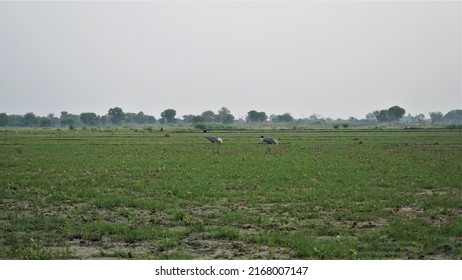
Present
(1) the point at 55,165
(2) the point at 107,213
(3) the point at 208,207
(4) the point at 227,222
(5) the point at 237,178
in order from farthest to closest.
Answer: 1. (1) the point at 55,165
2. (5) the point at 237,178
3. (3) the point at 208,207
4. (2) the point at 107,213
5. (4) the point at 227,222

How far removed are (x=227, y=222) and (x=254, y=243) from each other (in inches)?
95.0

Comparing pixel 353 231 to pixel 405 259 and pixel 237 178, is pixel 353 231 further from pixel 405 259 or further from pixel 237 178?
pixel 237 178

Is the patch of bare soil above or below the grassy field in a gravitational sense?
below

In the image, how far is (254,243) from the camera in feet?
36.1

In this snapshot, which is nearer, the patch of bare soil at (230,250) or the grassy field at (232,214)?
the patch of bare soil at (230,250)

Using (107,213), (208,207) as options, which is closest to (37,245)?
(107,213)

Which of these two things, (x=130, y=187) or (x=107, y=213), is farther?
(x=130, y=187)

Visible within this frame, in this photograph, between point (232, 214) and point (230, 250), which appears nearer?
point (230, 250)

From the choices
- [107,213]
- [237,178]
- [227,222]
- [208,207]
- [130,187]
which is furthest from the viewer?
[237,178]

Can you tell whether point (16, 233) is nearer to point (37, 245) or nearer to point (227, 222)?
point (37, 245)

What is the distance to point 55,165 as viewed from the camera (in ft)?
95.2

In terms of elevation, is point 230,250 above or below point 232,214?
below

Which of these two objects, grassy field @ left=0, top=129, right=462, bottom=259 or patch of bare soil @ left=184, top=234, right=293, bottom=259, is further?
grassy field @ left=0, top=129, right=462, bottom=259

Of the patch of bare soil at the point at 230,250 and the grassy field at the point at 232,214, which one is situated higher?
the grassy field at the point at 232,214
